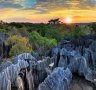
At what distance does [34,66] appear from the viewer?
20.0 metres

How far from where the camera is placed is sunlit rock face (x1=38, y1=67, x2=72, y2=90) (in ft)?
53.7

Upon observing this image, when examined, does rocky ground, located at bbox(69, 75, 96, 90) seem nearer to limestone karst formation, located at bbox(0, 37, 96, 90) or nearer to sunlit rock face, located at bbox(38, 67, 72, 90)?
limestone karst formation, located at bbox(0, 37, 96, 90)

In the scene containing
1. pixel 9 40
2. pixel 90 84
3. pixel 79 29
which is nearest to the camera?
pixel 90 84

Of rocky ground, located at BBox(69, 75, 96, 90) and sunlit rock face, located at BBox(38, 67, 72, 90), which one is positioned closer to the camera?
sunlit rock face, located at BBox(38, 67, 72, 90)

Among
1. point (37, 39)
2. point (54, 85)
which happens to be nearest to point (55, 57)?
point (54, 85)

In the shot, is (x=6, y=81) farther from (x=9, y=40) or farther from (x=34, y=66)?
(x=9, y=40)

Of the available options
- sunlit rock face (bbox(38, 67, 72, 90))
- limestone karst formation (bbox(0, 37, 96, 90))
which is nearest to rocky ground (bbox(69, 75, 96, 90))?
limestone karst formation (bbox(0, 37, 96, 90))

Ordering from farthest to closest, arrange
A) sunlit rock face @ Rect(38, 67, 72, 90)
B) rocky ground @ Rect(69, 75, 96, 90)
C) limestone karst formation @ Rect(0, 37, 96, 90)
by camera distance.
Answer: rocky ground @ Rect(69, 75, 96, 90) < limestone karst formation @ Rect(0, 37, 96, 90) < sunlit rock face @ Rect(38, 67, 72, 90)

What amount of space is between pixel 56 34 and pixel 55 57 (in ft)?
216

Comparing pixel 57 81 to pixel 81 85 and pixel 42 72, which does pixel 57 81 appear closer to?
pixel 81 85

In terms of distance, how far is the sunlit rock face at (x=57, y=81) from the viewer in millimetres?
16383

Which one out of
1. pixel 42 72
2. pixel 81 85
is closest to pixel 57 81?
pixel 81 85

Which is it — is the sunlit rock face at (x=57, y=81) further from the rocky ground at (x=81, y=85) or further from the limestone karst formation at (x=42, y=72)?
the rocky ground at (x=81, y=85)

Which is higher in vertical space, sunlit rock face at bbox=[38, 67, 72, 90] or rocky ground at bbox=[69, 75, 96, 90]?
sunlit rock face at bbox=[38, 67, 72, 90]
